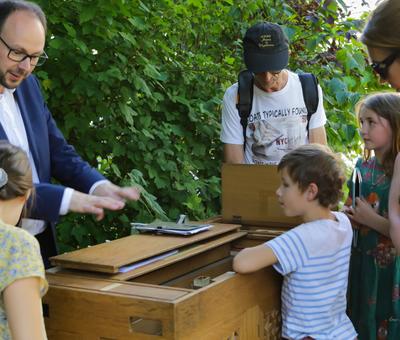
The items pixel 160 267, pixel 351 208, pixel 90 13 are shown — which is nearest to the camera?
pixel 160 267

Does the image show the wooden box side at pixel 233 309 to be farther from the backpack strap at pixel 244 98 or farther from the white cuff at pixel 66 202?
the backpack strap at pixel 244 98

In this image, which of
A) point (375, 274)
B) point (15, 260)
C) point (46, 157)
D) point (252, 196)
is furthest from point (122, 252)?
point (375, 274)

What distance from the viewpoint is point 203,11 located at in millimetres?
4656

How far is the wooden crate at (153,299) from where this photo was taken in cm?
185

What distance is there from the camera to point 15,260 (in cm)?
166

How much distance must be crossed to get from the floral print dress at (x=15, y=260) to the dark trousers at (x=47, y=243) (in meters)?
0.76

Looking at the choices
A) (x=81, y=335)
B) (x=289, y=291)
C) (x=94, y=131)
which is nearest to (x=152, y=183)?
(x=94, y=131)

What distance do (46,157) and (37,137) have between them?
Answer: 9 cm

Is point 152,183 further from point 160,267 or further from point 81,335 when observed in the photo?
point 81,335

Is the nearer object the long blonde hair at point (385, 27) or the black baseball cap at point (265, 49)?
the long blonde hair at point (385, 27)

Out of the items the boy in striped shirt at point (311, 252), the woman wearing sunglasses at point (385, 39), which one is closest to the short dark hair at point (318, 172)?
the boy in striped shirt at point (311, 252)

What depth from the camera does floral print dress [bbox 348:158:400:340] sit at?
2.89 m

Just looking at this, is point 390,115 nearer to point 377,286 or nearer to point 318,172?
point 318,172

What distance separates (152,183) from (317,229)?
→ 173cm
